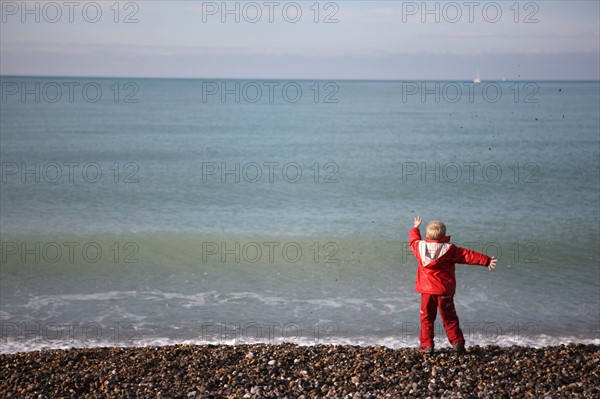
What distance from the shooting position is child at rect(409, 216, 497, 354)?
30.0 feet

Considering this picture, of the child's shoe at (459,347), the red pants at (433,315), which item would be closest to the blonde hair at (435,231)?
the red pants at (433,315)

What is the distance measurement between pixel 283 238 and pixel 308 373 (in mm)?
12162

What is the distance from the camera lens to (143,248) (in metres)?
19.3

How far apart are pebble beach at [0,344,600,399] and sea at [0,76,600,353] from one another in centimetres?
225

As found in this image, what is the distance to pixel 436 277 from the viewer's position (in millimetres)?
9266

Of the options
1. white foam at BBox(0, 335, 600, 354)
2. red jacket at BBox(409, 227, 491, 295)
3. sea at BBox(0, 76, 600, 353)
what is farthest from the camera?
sea at BBox(0, 76, 600, 353)

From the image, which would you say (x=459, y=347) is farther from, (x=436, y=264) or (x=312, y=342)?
(x=312, y=342)

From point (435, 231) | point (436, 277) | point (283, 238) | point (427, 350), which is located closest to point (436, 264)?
point (436, 277)

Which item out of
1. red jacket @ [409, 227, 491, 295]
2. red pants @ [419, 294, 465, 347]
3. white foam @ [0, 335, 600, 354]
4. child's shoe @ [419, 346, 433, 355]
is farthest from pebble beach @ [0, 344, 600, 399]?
white foam @ [0, 335, 600, 354]

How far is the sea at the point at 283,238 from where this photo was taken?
13.1 meters

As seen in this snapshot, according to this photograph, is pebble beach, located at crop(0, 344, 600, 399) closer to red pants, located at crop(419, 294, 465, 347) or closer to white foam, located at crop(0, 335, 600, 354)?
red pants, located at crop(419, 294, 465, 347)

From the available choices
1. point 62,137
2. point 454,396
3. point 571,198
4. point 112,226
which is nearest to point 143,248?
point 112,226

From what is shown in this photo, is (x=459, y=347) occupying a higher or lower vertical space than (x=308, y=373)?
higher

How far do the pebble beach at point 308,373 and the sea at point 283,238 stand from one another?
225 centimetres
